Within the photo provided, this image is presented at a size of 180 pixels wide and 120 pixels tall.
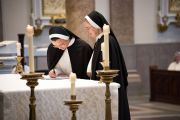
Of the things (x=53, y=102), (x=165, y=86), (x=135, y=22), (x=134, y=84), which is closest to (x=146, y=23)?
(x=135, y=22)

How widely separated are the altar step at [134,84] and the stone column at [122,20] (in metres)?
1.30

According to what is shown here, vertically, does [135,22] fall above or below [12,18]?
below

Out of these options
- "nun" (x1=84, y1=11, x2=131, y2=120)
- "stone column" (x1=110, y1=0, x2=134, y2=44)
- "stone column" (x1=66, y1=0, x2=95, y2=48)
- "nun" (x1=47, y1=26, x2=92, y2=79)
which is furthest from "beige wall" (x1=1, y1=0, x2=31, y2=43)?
"nun" (x1=84, y1=11, x2=131, y2=120)

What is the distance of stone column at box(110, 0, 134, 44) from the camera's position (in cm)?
1093

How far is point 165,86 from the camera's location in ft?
Answer: 32.4

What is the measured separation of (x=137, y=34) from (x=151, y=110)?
4033 millimetres

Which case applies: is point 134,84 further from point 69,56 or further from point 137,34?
point 69,56

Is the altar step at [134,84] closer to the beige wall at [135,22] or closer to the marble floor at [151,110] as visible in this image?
the marble floor at [151,110]

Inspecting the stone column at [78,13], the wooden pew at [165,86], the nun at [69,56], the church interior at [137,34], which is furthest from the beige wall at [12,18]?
the nun at [69,56]

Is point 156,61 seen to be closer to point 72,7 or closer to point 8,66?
point 72,7

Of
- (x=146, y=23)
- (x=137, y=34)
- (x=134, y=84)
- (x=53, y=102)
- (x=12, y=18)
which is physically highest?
(x=12, y=18)

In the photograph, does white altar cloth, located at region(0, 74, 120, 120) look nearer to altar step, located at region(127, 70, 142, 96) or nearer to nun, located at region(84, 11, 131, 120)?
nun, located at region(84, 11, 131, 120)

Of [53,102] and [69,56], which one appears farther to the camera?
[69,56]

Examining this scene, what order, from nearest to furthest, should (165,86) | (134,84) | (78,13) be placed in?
(78,13)
(165,86)
(134,84)
